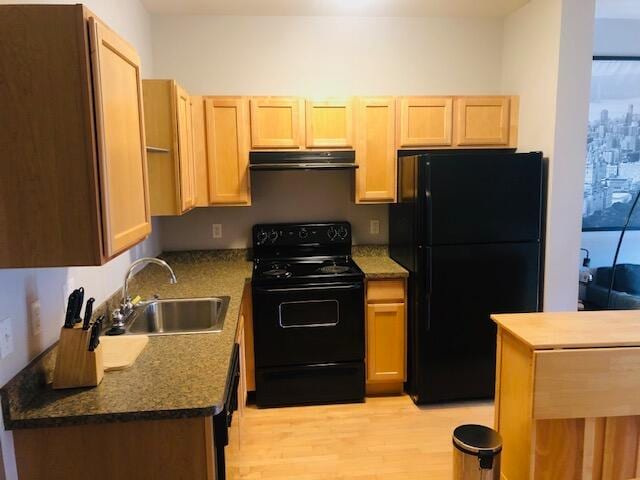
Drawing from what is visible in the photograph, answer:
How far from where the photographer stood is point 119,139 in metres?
1.37

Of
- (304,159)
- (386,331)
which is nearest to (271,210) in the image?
(304,159)

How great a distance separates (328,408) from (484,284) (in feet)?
4.25

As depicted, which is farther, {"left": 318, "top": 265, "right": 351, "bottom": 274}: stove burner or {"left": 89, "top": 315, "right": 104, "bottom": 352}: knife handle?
{"left": 318, "top": 265, "right": 351, "bottom": 274}: stove burner

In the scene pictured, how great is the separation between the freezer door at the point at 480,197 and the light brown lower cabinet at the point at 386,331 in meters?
0.44

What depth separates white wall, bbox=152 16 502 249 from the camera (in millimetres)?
3344

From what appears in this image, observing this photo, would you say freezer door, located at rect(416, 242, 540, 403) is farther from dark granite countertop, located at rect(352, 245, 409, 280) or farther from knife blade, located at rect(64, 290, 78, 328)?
knife blade, located at rect(64, 290, 78, 328)

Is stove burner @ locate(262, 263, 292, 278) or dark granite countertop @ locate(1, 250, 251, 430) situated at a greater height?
stove burner @ locate(262, 263, 292, 278)

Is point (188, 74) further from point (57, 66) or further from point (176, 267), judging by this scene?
point (57, 66)

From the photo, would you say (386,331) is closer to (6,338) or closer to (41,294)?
(41,294)

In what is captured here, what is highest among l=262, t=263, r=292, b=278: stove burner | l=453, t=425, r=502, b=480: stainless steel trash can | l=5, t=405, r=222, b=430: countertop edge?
l=262, t=263, r=292, b=278: stove burner

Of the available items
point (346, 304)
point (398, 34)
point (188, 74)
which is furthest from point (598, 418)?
point (188, 74)

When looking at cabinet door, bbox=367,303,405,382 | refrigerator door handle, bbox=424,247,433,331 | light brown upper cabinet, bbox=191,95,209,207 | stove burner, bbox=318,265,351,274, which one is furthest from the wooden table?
light brown upper cabinet, bbox=191,95,209,207

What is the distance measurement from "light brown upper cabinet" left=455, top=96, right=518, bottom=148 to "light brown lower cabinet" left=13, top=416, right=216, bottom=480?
2667 millimetres

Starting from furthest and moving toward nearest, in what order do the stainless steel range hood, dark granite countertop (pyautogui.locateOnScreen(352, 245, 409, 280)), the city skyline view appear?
1. the city skyline view
2. the stainless steel range hood
3. dark granite countertop (pyautogui.locateOnScreen(352, 245, 409, 280))
